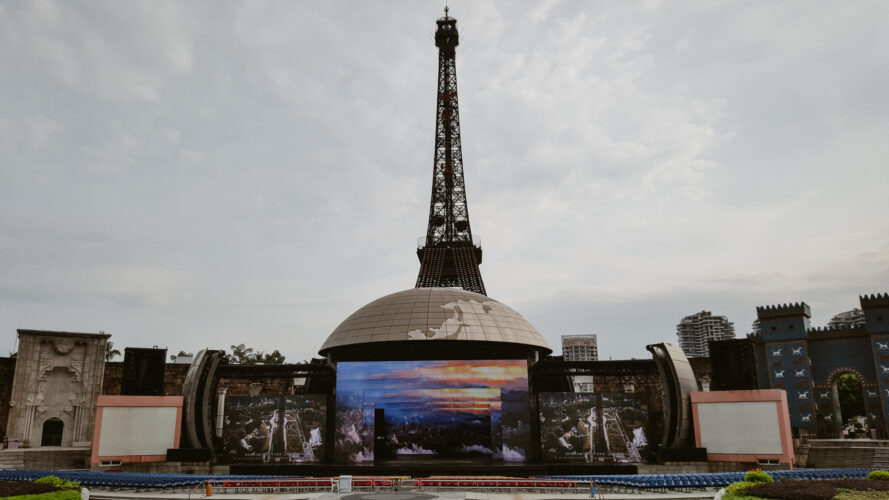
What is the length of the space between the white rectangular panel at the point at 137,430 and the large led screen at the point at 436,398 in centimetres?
1044

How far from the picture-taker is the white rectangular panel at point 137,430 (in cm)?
3503

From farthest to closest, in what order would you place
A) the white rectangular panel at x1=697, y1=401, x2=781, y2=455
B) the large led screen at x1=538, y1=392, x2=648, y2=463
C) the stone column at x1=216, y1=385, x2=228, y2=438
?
the stone column at x1=216, y1=385, x2=228, y2=438
the large led screen at x1=538, y1=392, x2=648, y2=463
the white rectangular panel at x1=697, y1=401, x2=781, y2=455

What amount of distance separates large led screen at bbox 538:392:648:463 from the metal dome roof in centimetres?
609

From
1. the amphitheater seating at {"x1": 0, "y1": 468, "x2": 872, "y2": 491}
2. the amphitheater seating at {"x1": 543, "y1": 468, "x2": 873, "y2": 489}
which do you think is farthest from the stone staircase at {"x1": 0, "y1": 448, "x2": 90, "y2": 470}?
the amphitheater seating at {"x1": 543, "y1": 468, "x2": 873, "y2": 489}

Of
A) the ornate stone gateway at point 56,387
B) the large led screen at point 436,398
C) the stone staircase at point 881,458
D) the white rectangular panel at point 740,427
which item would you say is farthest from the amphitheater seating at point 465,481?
the ornate stone gateway at point 56,387

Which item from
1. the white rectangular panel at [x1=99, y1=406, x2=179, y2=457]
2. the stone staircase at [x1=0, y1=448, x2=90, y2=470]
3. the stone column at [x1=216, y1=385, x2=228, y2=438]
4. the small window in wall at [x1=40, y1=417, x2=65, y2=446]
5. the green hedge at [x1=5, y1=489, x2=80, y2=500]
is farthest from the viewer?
the small window in wall at [x1=40, y1=417, x2=65, y2=446]

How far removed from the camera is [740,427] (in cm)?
3397

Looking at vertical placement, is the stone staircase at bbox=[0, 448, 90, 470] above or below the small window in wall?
below

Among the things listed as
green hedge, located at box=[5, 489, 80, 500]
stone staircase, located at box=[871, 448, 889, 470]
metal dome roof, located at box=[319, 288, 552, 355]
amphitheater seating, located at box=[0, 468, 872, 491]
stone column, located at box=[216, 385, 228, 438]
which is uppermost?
metal dome roof, located at box=[319, 288, 552, 355]

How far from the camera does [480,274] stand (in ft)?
216

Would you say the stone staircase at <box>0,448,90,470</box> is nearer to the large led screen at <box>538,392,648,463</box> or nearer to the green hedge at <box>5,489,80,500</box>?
the green hedge at <box>5,489,80,500</box>

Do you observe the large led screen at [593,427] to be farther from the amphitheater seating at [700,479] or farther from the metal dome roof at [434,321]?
the amphitheater seating at [700,479]

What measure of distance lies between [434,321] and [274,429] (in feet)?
40.9

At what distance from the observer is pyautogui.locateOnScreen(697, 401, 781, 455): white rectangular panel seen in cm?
3328
